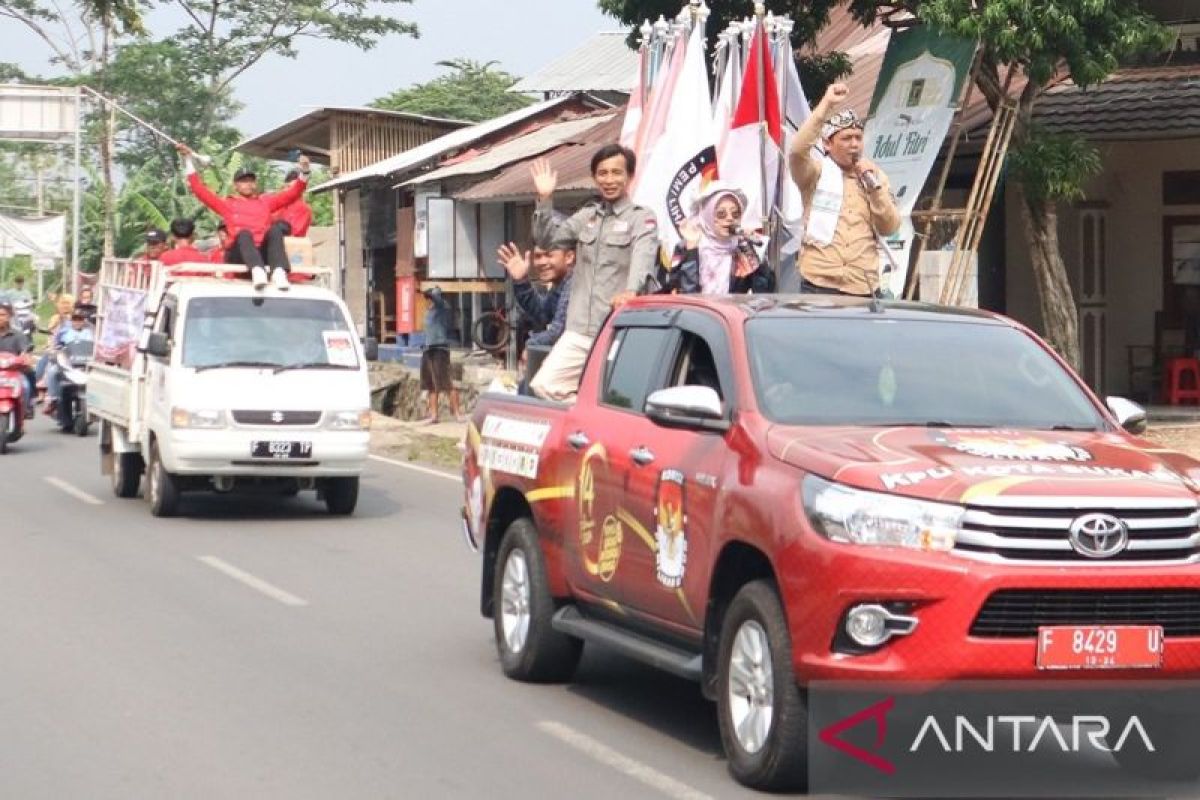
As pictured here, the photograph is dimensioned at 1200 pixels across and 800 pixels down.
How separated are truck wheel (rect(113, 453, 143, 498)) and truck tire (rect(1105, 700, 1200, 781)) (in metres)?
12.5

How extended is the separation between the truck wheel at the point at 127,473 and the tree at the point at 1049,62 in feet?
27.3

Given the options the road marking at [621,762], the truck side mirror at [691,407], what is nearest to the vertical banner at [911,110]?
the road marking at [621,762]

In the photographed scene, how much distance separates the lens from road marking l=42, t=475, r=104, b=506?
18.4 meters

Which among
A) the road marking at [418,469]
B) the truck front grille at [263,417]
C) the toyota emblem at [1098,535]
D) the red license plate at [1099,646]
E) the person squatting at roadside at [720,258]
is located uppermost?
the person squatting at roadside at [720,258]

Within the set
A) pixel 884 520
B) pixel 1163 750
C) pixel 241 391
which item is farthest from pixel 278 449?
pixel 884 520

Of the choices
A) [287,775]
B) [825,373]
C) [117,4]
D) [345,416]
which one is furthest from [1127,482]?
[117,4]

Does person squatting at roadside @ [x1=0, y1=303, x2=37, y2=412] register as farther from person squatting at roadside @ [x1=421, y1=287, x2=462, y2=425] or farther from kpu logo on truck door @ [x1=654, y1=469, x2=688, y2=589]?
kpu logo on truck door @ [x1=654, y1=469, x2=688, y2=589]

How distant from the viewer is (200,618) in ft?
37.9

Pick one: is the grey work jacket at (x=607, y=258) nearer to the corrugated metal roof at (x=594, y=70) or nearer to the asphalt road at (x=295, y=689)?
the asphalt road at (x=295, y=689)

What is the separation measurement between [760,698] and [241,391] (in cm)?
1018

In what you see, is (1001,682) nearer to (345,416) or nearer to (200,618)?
(200,618)

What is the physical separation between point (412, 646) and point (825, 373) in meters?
3.54

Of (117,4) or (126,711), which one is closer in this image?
(126,711)

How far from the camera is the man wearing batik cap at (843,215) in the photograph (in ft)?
37.3
